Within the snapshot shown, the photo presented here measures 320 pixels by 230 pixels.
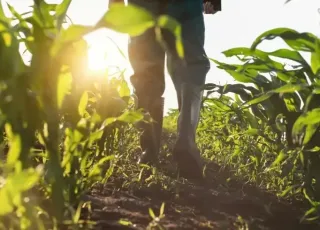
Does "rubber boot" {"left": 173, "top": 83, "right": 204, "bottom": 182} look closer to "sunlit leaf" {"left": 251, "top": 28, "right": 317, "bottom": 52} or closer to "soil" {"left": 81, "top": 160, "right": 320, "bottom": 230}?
"soil" {"left": 81, "top": 160, "right": 320, "bottom": 230}

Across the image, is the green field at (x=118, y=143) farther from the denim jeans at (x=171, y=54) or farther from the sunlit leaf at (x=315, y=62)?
the denim jeans at (x=171, y=54)

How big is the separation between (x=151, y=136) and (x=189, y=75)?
1.18 feet

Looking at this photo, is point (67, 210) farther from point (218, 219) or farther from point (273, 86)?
point (273, 86)

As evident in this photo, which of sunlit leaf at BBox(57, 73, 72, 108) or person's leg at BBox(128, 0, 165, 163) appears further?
person's leg at BBox(128, 0, 165, 163)

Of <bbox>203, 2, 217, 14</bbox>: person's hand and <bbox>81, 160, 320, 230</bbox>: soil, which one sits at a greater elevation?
<bbox>203, 2, 217, 14</bbox>: person's hand

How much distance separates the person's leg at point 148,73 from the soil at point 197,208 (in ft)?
2.55

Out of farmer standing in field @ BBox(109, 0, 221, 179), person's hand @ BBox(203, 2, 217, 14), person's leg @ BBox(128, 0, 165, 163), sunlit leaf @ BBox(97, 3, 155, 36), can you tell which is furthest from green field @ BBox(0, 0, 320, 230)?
person's hand @ BBox(203, 2, 217, 14)

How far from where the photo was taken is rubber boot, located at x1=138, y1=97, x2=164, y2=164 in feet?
9.34

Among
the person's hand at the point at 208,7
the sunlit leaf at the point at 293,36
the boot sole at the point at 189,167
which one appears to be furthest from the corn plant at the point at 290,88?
the person's hand at the point at 208,7

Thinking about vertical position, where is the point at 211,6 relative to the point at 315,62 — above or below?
above

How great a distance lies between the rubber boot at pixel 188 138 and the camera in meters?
2.62

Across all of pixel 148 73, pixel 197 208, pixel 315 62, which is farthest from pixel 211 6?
pixel 197 208

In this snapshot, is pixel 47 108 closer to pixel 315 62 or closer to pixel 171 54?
pixel 315 62

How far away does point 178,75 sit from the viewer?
9.50 ft
